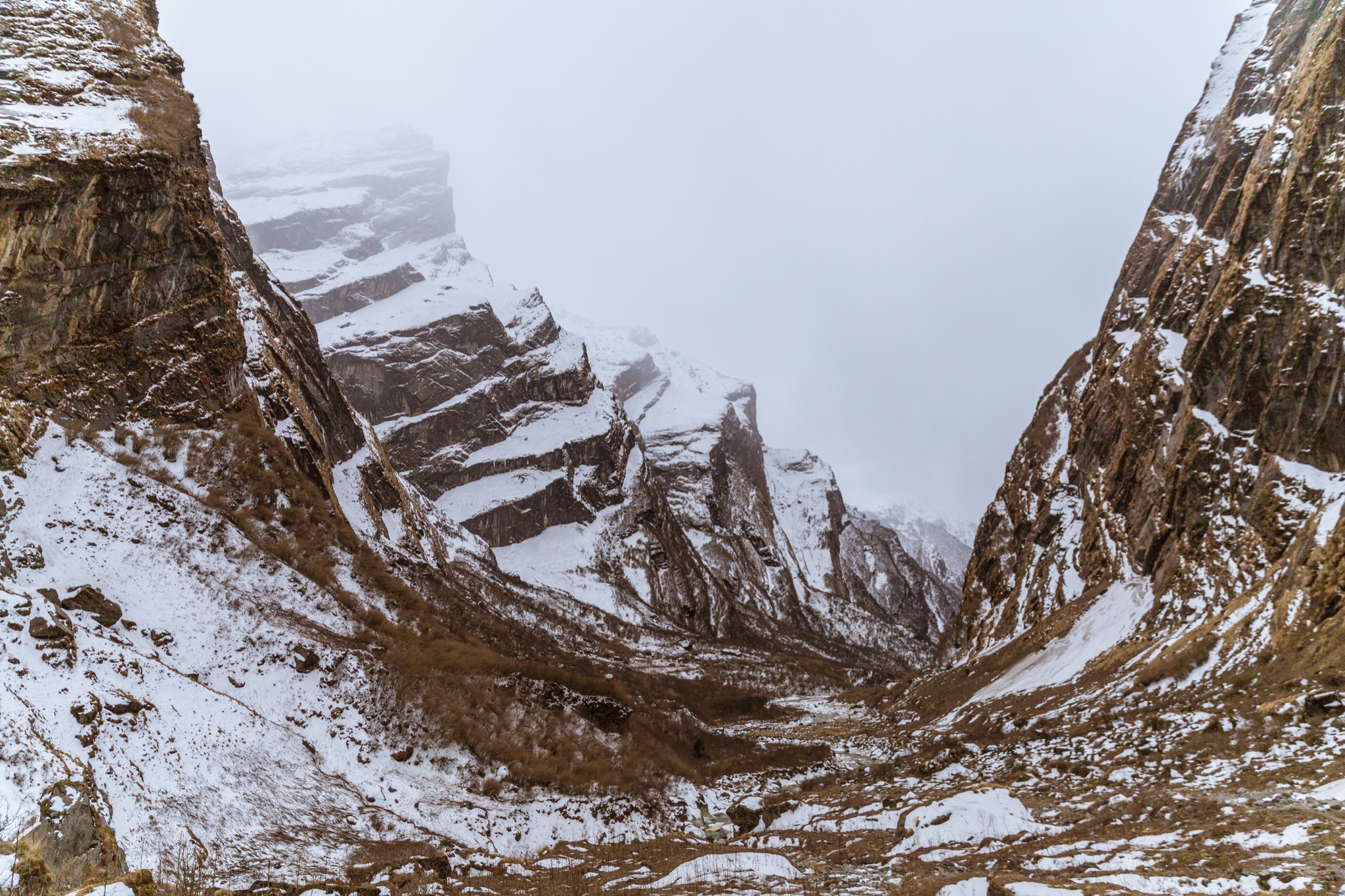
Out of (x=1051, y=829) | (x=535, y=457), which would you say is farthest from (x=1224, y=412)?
(x=535, y=457)

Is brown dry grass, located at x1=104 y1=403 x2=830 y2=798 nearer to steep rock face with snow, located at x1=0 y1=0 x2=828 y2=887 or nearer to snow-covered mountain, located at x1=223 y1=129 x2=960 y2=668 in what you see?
steep rock face with snow, located at x1=0 y1=0 x2=828 y2=887

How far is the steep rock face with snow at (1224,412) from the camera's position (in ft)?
91.5

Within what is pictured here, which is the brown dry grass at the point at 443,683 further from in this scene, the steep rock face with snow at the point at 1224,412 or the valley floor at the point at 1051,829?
the steep rock face with snow at the point at 1224,412

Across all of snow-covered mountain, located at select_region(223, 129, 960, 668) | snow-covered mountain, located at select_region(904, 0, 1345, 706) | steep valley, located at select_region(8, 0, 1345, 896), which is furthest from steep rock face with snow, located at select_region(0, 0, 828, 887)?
snow-covered mountain, located at select_region(223, 129, 960, 668)

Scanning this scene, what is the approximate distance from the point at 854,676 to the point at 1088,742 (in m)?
105

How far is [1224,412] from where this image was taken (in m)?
35.9

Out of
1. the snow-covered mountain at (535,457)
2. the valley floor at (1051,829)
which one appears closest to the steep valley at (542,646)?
the valley floor at (1051,829)

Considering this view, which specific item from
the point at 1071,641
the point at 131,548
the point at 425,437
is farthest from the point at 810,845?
the point at 425,437

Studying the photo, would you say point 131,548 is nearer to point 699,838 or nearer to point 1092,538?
point 699,838

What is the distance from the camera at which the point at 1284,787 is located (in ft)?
39.8

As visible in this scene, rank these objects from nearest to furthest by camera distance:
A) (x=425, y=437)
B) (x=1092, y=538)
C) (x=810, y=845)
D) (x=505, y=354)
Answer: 1. (x=810, y=845)
2. (x=1092, y=538)
3. (x=425, y=437)
4. (x=505, y=354)

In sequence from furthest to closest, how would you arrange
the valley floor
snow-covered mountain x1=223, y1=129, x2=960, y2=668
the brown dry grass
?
snow-covered mountain x1=223, y1=129, x2=960, y2=668 < the brown dry grass < the valley floor

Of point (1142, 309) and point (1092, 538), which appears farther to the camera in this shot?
point (1142, 309)

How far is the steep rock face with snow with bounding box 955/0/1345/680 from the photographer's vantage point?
27875 millimetres
